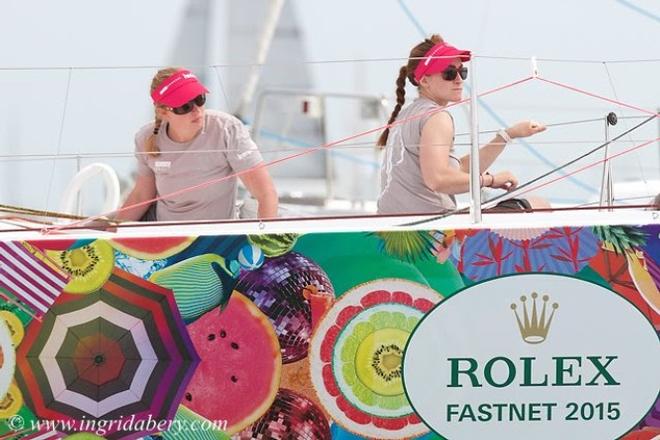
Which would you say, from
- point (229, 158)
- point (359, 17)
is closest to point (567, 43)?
point (359, 17)

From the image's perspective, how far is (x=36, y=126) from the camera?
250 inches

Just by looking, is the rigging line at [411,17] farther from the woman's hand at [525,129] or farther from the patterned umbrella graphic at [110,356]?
the patterned umbrella graphic at [110,356]

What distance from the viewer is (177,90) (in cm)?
374

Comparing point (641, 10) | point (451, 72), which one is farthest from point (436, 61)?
point (641, 10)

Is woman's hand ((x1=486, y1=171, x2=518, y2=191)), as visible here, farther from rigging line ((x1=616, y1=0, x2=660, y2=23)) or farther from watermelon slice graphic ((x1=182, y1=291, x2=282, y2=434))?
rigging line ((x1=616, y1=0, x2=660, y2=23))

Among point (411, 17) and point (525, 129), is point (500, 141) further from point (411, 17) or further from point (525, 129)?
point (411, 17)

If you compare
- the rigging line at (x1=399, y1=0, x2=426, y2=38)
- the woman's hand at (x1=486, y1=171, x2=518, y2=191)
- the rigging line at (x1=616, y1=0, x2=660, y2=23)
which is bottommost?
the woman's hand at (x1=486, y1=171, x2=518, y2=191)

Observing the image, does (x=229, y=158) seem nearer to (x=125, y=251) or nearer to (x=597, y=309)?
(x=125, y=251)

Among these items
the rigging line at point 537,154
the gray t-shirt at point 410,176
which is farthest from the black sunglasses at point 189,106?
the rigging line at point 537,154

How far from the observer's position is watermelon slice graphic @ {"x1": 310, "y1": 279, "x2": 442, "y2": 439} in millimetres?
Result: 3336

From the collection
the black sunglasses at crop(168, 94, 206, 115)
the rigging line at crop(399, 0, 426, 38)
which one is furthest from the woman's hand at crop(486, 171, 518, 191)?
the rigging line at crop(399, 0, 426, 38)

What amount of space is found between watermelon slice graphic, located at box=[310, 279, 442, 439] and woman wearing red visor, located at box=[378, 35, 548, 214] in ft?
1.25

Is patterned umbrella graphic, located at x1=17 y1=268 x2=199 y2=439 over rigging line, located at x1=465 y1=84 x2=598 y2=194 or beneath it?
beneath

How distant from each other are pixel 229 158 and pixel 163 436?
761 mm
